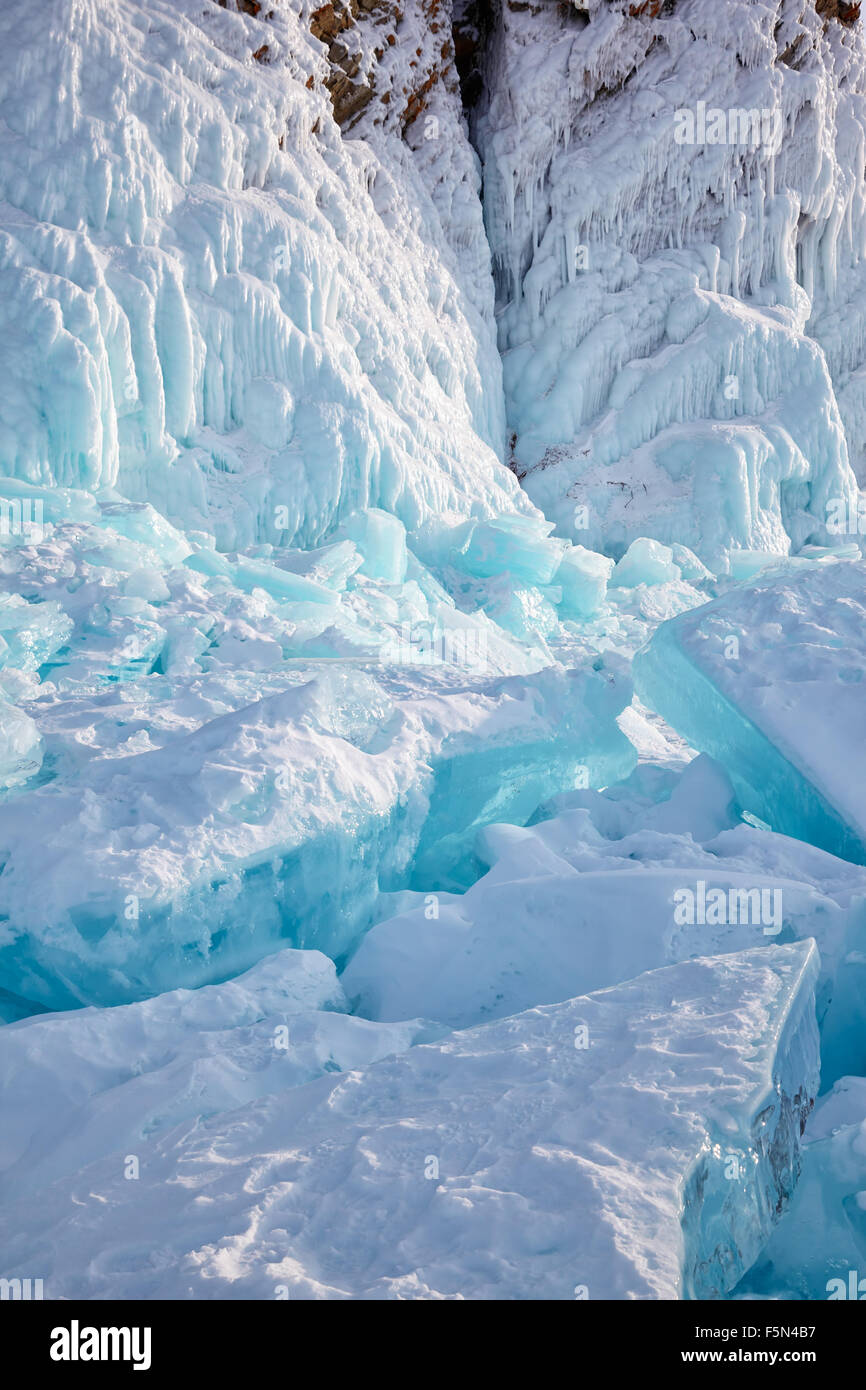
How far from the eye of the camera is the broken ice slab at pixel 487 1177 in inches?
66.2

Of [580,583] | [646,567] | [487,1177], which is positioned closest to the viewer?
[487,1177]

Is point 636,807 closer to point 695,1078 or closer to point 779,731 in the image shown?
point 779,731

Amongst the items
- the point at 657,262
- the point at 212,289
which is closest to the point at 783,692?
the point at 212,289

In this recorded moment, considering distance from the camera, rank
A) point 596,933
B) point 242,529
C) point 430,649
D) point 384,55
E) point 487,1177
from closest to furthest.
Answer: point 487,1177, point 596,933, point 430,649, point 242,529, point 384,55

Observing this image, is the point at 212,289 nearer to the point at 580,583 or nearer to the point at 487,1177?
the point at 580,583

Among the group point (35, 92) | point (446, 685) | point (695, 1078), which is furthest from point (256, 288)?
point (695, 1078)

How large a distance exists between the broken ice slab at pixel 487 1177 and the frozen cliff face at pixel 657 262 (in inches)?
533

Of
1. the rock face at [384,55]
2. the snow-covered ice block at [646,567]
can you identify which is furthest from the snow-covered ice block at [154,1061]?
the rock face at [384,55]

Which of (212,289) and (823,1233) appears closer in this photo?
(823,1233)

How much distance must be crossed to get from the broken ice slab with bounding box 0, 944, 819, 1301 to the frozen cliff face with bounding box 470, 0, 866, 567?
13537mm

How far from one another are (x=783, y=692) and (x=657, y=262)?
14240 mm

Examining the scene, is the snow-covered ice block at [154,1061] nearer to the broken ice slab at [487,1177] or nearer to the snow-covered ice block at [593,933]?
the broken ice slab at [487,1177]

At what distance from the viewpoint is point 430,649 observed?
25.6 feet

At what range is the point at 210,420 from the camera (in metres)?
10.5
